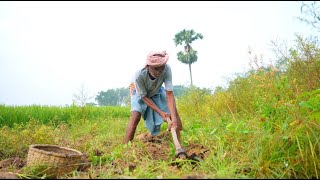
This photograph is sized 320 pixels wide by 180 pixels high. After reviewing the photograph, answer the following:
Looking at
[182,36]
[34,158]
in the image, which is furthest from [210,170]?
[182,36]

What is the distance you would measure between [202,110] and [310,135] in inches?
199

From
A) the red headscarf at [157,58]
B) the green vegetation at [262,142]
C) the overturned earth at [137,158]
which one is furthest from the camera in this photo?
the red headscarf at [157,58]

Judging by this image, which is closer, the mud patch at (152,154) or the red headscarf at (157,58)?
the mud patch at (152,154)

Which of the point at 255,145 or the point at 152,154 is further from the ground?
the point at 255,145

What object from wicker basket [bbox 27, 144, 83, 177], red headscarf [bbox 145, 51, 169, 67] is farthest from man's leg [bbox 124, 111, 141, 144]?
wicker basket [bbox 27, 144, 83, 177]

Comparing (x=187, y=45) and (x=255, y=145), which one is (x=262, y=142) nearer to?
(x=255, y=145)

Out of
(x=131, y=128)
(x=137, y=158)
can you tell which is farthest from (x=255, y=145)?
(x=131, y=128)

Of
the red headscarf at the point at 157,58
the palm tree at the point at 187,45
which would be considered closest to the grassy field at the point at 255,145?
the red headscarf at the point at 157,58

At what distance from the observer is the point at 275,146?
2812 millimetres

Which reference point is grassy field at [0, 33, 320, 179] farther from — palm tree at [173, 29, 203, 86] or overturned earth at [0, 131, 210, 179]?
palm tree at [173, 29, 203, 86]

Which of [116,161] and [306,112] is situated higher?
[306,112]

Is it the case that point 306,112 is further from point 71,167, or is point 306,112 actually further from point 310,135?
point 71,167

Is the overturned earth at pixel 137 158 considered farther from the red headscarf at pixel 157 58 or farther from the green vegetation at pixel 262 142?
the red headscarf at pixel 157 58

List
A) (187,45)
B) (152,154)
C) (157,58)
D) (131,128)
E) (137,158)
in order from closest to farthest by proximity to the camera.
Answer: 1. (137,158)
2. (152,154)
3. (157,58)
4. (131,128)
5. (187,45)
